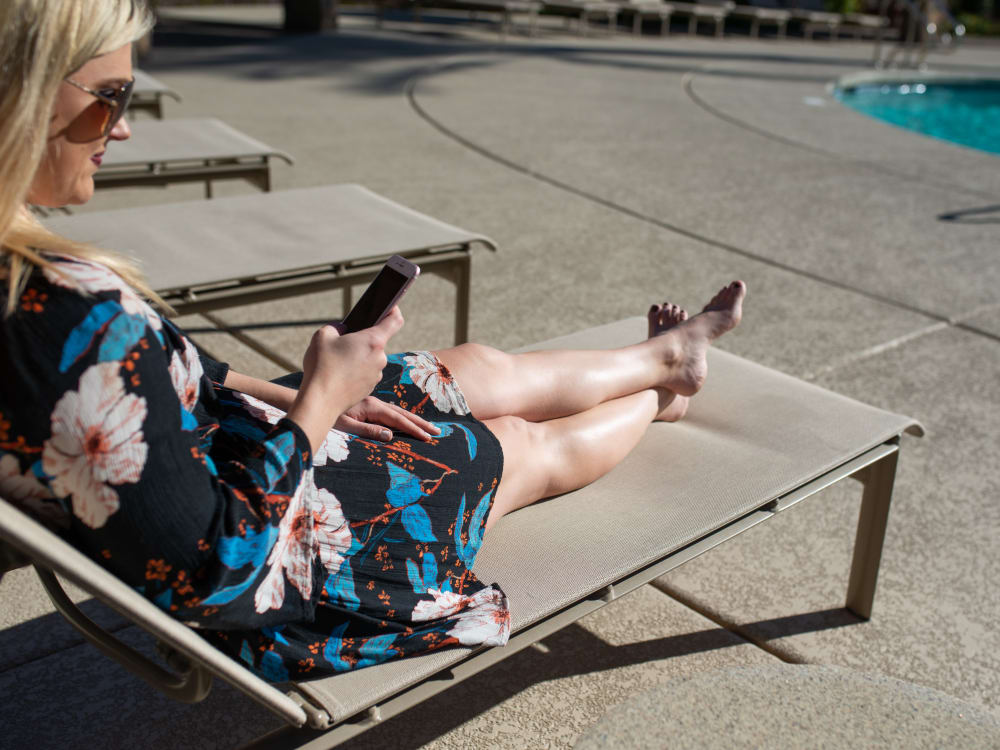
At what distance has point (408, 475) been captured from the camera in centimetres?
186

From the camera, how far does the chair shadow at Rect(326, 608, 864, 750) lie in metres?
2.12

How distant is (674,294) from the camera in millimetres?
4715

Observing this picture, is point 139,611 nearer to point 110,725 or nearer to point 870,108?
point 110,725

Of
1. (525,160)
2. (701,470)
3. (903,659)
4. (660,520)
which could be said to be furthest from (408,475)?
(525,160)

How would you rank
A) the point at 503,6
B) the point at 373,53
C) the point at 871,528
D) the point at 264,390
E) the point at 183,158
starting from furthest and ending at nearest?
the point at 503,6 < the point at 373,53 < the point at 183,158 < the point at 871,528 < the point at 264,390

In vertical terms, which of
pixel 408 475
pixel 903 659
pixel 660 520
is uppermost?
pixel 408 475

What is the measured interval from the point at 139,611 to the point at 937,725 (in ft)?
4.69

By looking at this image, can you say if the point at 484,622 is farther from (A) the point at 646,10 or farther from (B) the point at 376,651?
(A) the point at 646,10

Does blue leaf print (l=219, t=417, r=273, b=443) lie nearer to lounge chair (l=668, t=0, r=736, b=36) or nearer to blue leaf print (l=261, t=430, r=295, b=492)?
blue leaf print (l=261, t=430, r=295, b=492)

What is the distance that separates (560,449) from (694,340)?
0.65m

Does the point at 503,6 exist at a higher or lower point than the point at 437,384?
higher

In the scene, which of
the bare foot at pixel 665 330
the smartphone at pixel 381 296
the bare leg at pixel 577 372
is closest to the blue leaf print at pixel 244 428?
the smartphone at pixel 381 296

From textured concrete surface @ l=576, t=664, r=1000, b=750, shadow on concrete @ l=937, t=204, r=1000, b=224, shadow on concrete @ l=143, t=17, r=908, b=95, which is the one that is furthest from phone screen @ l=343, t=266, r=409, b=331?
shadow on concrete @ l=143, t=17, r=908, b=95

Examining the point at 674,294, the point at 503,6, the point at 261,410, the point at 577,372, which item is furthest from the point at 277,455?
the point at 503,6
